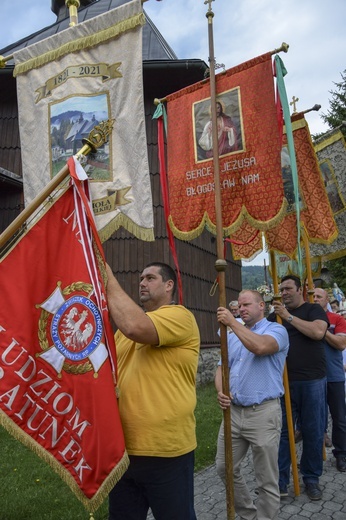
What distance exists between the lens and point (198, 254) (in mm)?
12203

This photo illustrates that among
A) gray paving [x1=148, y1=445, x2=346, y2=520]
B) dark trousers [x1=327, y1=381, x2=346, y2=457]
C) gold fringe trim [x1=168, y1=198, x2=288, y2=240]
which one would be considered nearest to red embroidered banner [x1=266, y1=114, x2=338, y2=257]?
gold fringe trim [x1=168, y1=198, x2=288, y2=240]

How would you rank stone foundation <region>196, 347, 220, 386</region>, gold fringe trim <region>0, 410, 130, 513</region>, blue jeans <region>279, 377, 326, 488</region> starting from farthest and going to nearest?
stone foundation <region>196, 347, 220, 386</region> < blue jeans <region>279, 377, 326, 488</region> < gold fringe trim <region>0, 410, 130, 513</region>

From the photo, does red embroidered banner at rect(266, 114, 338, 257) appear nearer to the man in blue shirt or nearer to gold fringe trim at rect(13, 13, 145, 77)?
the man in blue shirt

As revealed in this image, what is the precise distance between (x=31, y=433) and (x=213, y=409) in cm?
682

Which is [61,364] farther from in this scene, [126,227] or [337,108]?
[337,108]

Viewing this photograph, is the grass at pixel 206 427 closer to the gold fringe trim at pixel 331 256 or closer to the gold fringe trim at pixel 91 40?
the gold fringe trim at pixel 331 256

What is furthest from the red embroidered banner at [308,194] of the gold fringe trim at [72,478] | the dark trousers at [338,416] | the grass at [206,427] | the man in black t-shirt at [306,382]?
the gold fringe trim at [72,478]

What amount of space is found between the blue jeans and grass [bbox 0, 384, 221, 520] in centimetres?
130

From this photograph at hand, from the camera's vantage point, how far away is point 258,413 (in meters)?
3.65

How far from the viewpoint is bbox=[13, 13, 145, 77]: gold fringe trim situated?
3281mm

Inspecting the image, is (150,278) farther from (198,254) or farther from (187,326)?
(198,254)

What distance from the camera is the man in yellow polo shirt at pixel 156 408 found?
7.87 ft

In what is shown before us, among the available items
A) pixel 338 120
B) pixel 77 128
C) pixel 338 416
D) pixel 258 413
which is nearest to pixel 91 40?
pixel 77 128

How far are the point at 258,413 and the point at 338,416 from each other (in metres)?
2.14
